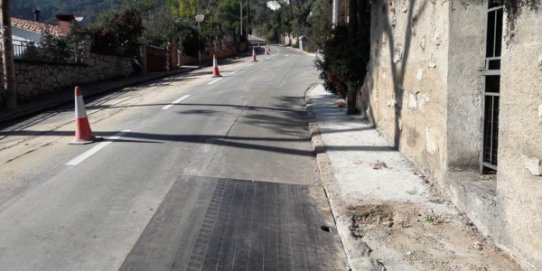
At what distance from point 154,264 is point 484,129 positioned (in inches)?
141

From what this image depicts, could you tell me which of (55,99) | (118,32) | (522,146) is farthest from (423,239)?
(118,32)

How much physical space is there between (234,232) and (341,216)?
108 centimetres

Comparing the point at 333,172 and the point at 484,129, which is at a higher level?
the point at 484,129

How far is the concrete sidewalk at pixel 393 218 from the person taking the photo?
424cm

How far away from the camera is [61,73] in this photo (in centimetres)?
1923

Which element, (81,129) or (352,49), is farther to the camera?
(352,49)

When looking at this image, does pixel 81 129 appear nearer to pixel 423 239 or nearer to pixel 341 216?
pixel 341 216

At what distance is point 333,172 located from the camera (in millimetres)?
7109

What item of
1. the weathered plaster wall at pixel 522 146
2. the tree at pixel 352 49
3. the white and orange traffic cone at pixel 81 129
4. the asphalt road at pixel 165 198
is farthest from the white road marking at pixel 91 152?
the weathered plaster wall at pixel 522 146

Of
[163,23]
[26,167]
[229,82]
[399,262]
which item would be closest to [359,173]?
[399,262]

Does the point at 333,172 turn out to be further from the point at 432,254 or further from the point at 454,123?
the point at 432,254

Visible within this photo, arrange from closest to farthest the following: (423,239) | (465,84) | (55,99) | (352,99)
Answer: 1. (423,239)
2. (465,84)
3. (352,99)
4. (55,99)

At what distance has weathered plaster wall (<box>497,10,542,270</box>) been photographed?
3.71 m

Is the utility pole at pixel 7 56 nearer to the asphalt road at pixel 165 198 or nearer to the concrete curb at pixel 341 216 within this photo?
the asphalt road at pixel 165 198
